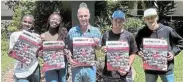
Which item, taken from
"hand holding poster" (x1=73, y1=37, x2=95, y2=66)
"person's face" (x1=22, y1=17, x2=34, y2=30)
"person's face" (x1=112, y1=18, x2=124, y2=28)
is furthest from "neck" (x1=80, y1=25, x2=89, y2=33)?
"person's face" (x1=22, y1=17, x2=34, y2=30)

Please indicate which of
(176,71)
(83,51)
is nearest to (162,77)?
(83,51)

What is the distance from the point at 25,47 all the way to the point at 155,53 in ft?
6.26

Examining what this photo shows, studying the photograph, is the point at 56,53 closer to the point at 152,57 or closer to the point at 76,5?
the point at 152,57

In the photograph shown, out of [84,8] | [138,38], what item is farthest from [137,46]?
[84,8]

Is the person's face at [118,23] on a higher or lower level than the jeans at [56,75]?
higher

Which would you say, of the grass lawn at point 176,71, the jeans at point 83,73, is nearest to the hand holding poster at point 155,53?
the jeans at point 83,73

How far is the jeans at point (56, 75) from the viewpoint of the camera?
604cm

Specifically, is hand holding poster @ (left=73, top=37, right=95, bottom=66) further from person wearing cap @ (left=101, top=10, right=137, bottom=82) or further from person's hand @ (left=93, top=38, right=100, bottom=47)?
person wearing cap @ (left=101, top=10, right=137, bottom=82)

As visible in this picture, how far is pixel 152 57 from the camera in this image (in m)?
5.74

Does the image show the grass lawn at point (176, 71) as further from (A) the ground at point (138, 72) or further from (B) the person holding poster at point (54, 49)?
(B) the person holding poster at point (54, 49)

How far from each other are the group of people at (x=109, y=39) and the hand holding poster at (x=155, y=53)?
0.25ft

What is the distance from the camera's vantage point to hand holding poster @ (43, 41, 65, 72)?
234 inches

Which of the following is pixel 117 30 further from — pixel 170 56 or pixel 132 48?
pixel 170 56

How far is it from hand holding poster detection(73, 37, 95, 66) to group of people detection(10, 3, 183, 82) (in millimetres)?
70
